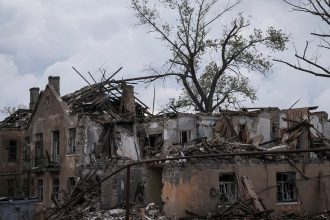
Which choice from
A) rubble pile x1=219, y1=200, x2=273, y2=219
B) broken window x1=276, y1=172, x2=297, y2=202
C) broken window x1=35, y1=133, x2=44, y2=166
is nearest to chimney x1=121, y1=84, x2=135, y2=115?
broken window x1=35, y1=133, x2=44, y2=166

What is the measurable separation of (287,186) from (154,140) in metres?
10.8

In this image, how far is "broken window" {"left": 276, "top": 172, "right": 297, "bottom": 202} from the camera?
1091 inches

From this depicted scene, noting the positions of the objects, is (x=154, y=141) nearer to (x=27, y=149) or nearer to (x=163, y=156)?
(x=163, y=156)

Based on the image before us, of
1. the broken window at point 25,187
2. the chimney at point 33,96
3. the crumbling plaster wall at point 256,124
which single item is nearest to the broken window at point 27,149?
the broken window at point 25,187

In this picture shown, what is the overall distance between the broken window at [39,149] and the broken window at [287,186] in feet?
62.8

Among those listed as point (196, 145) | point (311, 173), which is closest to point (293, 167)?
point (311, 173)

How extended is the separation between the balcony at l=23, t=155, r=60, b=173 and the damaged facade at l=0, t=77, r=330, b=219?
73 millimetres

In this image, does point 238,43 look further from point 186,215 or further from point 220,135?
point 186,215

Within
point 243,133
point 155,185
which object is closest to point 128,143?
point 243,133

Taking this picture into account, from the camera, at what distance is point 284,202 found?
2730 cm

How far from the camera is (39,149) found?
40625mm

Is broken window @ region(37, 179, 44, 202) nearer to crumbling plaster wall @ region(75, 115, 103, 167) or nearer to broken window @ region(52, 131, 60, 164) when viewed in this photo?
broken window @ region(52, 131, 60, 164)

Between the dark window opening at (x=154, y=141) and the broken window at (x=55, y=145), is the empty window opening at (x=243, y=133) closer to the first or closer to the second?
the dark window opening at (x=154, y=141)

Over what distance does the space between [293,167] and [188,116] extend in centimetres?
923
